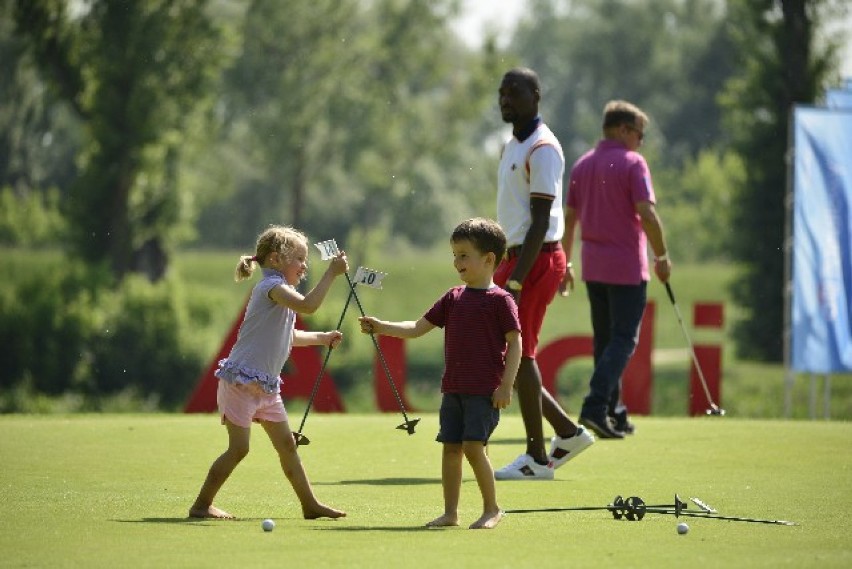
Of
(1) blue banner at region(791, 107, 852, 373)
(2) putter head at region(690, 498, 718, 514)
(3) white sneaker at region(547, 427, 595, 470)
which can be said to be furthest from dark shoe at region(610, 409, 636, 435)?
(1) blue banner at region(791, 107, 852, 373)

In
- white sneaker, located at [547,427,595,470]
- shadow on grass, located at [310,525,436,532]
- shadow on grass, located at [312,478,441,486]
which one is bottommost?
shadow on grass, located at [312,478,441,486]

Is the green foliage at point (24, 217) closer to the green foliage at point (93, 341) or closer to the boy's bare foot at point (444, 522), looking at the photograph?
the green foliage at point (93, 341)

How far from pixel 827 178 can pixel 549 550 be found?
31.8 ft

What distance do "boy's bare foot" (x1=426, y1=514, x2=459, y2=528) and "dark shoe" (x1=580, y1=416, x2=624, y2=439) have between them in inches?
139

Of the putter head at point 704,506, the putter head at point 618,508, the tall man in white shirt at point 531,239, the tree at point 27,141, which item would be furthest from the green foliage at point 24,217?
the putter head at point 618,508

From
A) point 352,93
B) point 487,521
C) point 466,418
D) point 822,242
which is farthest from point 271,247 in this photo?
point 352,93

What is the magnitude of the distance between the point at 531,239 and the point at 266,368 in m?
1.94

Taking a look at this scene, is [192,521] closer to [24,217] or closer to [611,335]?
[611,335]

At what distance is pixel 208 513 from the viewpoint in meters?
7.22

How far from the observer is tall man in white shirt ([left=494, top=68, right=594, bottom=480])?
8758 millimetres

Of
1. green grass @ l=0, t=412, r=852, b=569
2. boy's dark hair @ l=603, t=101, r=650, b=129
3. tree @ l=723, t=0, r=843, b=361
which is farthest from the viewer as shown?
tree @ l=723, t=0, r=843, b=361

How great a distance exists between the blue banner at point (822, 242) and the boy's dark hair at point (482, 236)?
867 cm

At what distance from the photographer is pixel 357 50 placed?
38.7 m

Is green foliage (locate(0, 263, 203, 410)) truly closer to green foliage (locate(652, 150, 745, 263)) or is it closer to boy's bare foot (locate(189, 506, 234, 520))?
green foliage (locate(652, 150, 745, 263))
